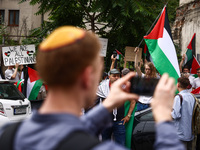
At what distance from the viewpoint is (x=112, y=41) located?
Result: 11727 mm

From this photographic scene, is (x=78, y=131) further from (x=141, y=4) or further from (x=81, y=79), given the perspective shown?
(x=141, y=4)

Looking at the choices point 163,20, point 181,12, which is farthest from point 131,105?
point 181,12

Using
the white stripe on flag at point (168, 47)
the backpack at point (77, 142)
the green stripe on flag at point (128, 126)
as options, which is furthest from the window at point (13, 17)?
the backpack at point (77, 142)

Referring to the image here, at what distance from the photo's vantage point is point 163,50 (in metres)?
5.80

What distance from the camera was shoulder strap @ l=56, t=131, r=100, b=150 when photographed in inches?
46.4

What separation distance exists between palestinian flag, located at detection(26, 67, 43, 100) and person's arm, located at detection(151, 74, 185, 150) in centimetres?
834

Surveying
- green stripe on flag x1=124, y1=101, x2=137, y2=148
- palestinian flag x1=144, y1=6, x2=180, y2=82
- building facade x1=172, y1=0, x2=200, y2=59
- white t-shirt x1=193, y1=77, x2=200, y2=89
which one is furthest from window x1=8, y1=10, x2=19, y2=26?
green stripe on flag x1=124, y1=101, x2=137, y2=148

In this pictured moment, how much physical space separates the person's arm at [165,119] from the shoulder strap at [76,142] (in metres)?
0.33

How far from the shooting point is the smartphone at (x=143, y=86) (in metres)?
1.86

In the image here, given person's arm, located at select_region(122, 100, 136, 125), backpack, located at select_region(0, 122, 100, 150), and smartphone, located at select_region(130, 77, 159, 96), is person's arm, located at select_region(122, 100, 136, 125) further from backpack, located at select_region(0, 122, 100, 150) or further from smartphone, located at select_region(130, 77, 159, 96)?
backpack, located at select_region(0, 122, 100, 150)

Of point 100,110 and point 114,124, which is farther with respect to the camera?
point 114,124

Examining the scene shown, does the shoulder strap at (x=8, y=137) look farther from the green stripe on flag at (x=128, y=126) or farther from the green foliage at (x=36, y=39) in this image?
the green foliage at (x=36, y=39)

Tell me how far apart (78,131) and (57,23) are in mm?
10649

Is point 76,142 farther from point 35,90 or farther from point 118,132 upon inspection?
point 35,90
